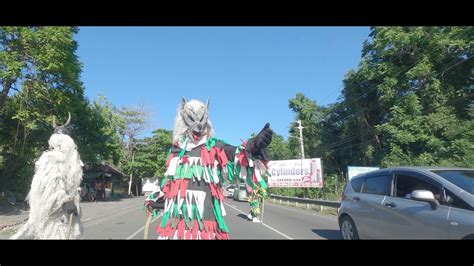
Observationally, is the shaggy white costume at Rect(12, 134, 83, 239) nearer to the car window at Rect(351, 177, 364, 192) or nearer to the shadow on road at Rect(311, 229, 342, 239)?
the car window at Rect(351, 177, 364, 192)

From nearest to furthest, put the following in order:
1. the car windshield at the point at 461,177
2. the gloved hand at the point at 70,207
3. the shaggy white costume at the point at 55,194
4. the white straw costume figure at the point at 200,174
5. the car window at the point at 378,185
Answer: the white straw costume figure at the point at 200,174 → the shaggy white costume at the point at 55,194 → the gloved hand at the point at 70,207 → the car windshield at the point at 461,177 → the car window at the point at 378,185

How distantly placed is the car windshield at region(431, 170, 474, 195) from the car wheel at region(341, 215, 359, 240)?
2.47 metres

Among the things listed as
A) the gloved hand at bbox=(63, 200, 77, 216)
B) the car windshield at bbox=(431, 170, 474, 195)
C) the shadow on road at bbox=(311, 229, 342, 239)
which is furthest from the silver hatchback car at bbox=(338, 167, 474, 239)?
the gloved hand at bbox=(63, 200, 77, 216)

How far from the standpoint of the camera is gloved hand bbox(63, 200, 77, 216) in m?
3.69

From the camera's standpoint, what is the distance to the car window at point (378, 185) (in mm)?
6712

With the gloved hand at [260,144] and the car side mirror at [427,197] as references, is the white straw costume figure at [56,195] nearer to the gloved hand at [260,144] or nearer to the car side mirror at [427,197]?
the gloved hand at [260,144]

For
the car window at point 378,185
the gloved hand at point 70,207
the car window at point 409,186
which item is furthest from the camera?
the car window at point 378,185

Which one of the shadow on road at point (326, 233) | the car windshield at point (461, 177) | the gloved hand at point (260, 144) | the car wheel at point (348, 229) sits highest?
the gloved hand at point (260, 144)

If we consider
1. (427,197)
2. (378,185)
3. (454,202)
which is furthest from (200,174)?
(378,185)

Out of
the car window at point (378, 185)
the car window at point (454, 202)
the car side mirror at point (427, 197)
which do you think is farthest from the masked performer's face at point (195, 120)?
the car window at point (378, 185)

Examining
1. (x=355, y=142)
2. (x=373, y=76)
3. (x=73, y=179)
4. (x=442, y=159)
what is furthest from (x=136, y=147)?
(x=73, y=179)

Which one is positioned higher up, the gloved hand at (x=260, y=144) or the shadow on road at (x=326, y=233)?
the gloved hand at (x=260, y=144)
